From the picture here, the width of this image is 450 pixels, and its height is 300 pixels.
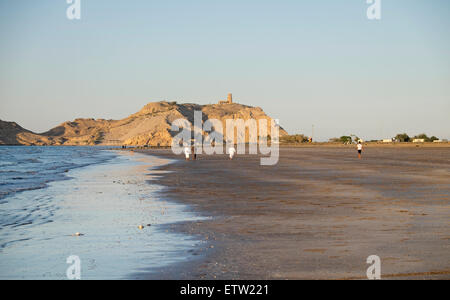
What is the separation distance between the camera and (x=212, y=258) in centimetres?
735

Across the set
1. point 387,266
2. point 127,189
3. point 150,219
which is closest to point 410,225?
point 387,266

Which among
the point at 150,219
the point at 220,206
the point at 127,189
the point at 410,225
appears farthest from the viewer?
the point at 127,189

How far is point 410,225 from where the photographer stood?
10117 millimetres

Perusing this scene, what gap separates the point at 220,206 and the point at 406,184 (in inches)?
404

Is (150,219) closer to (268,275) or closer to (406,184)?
(268,275)

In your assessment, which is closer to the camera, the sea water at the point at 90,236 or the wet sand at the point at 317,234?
the wet sand at the point at 317,234

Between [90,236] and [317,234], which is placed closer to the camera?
[317,234]

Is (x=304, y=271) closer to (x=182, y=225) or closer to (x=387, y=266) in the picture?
(x=387, y=266)

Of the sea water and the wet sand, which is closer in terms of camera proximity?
the wet sand
